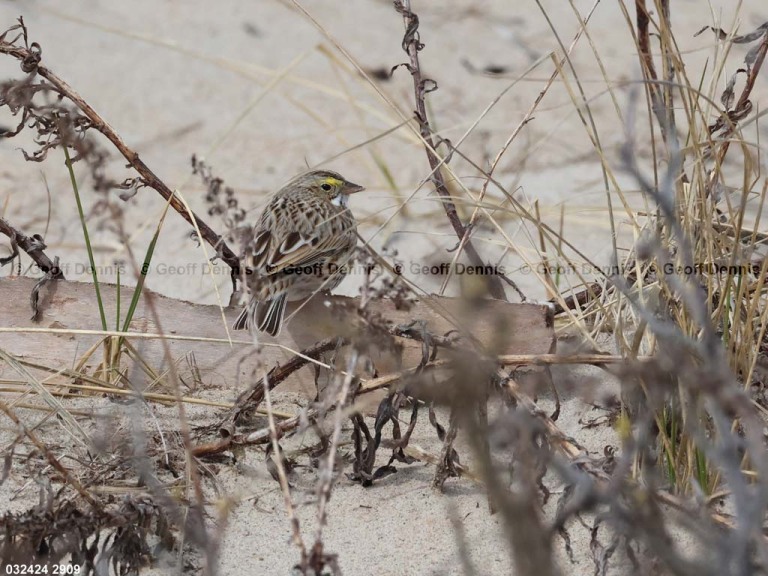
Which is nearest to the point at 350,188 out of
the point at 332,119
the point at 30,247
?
the point at 332,119

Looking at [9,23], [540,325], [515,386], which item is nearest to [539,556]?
[515,386]

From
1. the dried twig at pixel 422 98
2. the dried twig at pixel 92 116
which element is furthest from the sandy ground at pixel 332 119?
the dried twig at pixel 92 116

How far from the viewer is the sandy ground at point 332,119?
5.06 metres

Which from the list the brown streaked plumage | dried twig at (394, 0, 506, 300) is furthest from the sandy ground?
the brown streaked plumage

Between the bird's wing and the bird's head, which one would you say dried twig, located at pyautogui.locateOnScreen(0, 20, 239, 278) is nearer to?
the bird's wing

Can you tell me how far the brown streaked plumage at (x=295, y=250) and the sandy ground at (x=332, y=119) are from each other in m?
0.23

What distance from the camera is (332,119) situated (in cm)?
751

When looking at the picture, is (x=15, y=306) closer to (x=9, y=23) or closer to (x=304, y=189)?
(x=304, y=189)

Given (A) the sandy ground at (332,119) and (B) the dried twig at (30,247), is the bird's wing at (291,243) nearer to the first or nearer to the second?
(A) the sandy ground at (332,119)

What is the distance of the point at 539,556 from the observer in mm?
1521

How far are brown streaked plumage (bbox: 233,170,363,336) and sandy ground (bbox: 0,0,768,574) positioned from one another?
0.75 ft

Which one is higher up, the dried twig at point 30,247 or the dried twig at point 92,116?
the dried twig at point 92,116

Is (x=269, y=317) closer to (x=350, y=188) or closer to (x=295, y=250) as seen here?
(x=295, y=250)

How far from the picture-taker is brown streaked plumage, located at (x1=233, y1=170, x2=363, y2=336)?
165 inches
